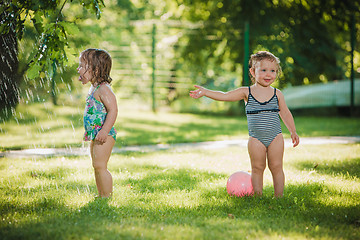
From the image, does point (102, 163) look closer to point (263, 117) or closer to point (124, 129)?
point (263, 117)

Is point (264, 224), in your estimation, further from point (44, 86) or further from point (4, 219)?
point (44, 86)

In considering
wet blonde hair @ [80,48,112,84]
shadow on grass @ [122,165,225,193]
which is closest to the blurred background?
shadow on grass @ [122,165,225,193]

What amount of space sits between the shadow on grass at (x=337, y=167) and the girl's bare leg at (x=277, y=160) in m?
1.36

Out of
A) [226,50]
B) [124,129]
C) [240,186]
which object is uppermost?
[226,50]

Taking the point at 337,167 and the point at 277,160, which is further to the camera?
the point at 337,167

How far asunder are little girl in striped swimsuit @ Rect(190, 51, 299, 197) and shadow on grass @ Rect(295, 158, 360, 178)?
142cm

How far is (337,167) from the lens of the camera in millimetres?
5281

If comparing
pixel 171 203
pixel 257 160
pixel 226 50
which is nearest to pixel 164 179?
pixel 171 203

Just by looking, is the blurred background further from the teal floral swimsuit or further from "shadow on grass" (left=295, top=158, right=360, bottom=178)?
the teal floral swimsuit

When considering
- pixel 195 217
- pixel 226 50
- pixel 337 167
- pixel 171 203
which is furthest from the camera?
A: pixel 226 50

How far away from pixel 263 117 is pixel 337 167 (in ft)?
7.06

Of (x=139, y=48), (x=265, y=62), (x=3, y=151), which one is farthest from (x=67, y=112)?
(x=265, y=62)

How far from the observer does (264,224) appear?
308 cm

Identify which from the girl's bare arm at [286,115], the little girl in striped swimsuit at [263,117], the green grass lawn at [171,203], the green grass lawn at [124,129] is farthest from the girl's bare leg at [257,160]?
the green grass lawn at [124,129]
